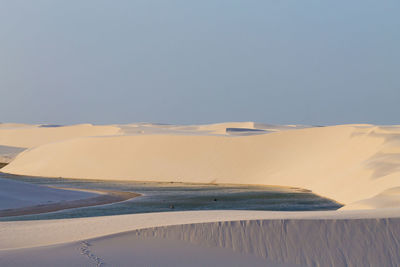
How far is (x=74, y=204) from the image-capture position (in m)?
21.3

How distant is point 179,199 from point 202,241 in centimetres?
1336

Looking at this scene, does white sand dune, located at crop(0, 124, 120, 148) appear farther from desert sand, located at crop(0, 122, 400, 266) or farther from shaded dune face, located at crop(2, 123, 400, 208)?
shaded dune face, located at crop(2, 123, 400, 208)

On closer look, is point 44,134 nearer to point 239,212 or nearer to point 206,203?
point 206,203

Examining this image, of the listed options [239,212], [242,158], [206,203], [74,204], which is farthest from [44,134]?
[239,212]

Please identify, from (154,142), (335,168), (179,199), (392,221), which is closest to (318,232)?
(392,221)

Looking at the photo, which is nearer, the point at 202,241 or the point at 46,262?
the point at 46,262

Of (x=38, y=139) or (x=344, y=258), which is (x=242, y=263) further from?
(x=38, y=139)

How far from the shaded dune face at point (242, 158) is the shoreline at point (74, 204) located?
768 cm

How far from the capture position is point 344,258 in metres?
8.64

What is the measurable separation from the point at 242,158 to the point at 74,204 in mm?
15214

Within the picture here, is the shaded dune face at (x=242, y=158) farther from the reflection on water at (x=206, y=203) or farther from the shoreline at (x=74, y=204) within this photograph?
the shoreline at (x=74, y=204)

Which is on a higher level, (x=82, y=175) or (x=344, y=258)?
(x=82, y=175)

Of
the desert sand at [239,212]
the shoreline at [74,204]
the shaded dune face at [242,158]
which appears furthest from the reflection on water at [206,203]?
the shaded dune face at [242,158]

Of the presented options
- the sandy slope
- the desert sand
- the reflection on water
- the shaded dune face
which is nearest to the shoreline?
the reflection on water
